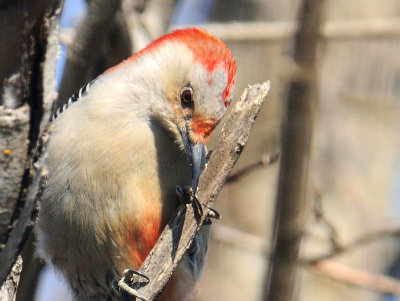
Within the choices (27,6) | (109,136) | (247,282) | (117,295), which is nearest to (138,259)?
(117,295)

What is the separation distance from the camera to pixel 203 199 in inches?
110

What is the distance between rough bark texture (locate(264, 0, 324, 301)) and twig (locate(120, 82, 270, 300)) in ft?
0.59

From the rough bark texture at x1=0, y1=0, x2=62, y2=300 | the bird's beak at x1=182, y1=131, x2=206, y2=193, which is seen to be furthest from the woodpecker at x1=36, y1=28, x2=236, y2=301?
the rough bark texture at x1=0, y1=0, x2=62, y2=300

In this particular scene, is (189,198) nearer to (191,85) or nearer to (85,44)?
(191,85)

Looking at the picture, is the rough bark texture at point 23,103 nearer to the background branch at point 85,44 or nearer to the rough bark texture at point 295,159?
the rough bark texture at point 295,159

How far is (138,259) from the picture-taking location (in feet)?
11.3

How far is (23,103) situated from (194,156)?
5.23ft

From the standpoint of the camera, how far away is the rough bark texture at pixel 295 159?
9.46 feet

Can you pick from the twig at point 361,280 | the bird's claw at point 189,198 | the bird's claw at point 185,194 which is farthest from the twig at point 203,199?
the twig at point 361,280

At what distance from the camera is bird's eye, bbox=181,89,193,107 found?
342 cm

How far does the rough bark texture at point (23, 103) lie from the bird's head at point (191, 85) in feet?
4.92

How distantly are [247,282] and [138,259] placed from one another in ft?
9.36

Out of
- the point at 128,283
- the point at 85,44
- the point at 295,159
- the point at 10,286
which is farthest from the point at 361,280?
the point at 10,286

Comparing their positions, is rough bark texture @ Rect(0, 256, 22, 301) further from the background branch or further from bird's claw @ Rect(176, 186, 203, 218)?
the background branch
